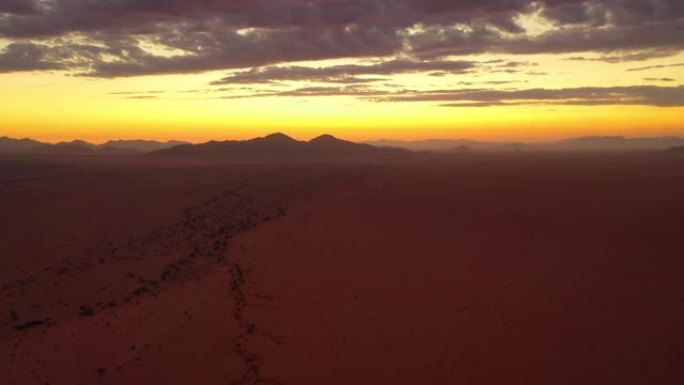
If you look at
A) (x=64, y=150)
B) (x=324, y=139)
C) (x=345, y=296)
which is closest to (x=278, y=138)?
(x=324, y=139)

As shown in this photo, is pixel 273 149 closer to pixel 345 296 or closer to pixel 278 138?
pixel 278 138

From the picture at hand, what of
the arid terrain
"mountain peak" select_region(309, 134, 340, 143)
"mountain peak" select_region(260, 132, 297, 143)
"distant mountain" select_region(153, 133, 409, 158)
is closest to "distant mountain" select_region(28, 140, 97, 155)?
"distant mountain" select_region(153, 133, 409, 158)

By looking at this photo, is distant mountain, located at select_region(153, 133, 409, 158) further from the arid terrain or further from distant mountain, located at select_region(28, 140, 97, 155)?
the arid terrain

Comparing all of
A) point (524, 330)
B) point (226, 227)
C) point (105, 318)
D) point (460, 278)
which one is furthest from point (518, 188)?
point (105, 318)

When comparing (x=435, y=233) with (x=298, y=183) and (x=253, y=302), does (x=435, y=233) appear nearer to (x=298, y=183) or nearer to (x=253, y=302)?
(x=253, y=302)

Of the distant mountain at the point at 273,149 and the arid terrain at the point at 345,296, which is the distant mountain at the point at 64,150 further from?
A: the arid terrain at the point at 345,296

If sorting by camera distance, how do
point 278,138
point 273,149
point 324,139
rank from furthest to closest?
point 324,139 < point 278,138 < point 273,149
